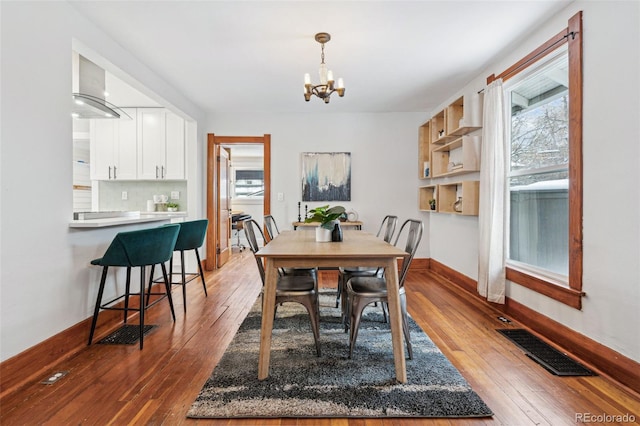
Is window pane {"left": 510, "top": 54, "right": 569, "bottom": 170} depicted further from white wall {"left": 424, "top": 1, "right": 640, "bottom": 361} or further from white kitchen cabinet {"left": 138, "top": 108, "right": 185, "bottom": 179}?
white kitchen cabinet {"left": 138, "top": 108, "right": 185, "bottom": 179}

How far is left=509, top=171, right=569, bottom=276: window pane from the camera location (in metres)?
2.44

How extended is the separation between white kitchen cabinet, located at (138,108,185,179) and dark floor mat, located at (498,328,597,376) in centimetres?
445

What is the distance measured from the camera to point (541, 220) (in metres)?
→ 2.69

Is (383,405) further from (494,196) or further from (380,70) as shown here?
(380,70)

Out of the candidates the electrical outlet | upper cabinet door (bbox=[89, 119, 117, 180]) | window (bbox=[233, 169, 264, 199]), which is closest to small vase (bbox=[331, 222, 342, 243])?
the electrical outlet

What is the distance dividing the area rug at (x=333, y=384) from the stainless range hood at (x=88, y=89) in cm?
242

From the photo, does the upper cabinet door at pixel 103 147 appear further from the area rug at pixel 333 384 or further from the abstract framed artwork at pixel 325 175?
the area rug at pixel 333 384

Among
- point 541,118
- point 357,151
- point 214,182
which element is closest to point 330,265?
point 541,118

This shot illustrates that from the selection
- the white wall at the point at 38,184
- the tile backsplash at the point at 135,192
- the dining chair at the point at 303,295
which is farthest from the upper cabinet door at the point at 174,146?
the dining chair at the point at 303,295

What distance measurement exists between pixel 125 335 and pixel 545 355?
3.10m

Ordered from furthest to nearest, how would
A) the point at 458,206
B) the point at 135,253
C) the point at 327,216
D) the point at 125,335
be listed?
1. the point at 458,206
2. the point at 125,335
3. the point at 327,216
4. the point at 135,253

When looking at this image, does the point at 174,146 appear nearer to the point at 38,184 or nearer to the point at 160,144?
the point at 160,144

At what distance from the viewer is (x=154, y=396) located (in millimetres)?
1713

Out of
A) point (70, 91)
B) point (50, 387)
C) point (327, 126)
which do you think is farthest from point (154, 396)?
point (327, 126)
